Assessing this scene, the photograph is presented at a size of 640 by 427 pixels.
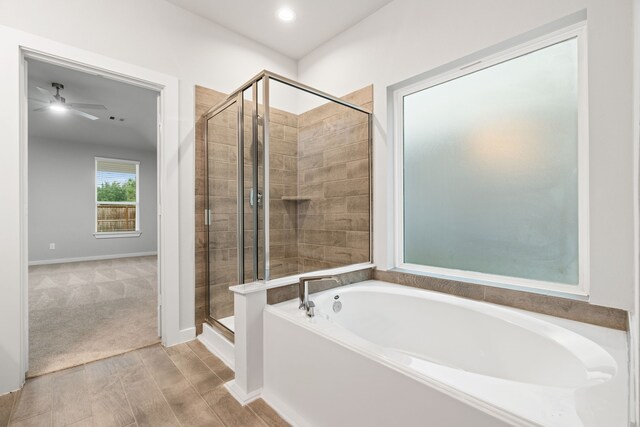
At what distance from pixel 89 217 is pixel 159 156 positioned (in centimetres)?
550

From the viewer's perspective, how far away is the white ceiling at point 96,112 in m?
3.57

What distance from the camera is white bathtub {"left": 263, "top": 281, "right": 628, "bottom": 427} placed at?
892mm

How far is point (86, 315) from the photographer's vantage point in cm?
302

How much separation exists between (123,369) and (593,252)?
116 inches

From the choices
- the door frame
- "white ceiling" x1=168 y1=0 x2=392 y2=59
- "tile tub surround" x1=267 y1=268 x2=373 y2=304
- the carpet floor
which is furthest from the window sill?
"tile tub surround" x1=267 y1=268 x2=373 y2=304

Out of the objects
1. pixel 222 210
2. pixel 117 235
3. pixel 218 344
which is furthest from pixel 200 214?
pixel 117 235

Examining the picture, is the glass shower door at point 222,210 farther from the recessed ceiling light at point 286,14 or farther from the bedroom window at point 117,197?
the bedroom window at point 117,197

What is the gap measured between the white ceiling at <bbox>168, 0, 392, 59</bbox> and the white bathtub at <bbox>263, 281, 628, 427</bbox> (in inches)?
91.7

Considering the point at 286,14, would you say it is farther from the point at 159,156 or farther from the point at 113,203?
the point at 113,203

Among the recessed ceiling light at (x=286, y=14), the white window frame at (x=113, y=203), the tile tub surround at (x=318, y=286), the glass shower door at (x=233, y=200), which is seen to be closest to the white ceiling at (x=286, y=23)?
the recessed ceiling light at (x=286, y=14)

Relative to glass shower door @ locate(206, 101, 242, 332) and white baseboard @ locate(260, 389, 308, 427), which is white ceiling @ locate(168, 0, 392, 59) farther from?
white baseboard @ locate(260, 389, 308, 427)

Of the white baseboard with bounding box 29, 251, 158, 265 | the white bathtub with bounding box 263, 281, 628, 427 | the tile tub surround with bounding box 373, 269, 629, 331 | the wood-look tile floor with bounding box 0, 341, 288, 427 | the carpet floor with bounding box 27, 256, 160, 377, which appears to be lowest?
the wood-look tile floor with bounding box 0, 341, 288, 427

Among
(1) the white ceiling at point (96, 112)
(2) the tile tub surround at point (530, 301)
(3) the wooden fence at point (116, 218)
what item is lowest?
(2) the tile tub surround at point (530, 301)

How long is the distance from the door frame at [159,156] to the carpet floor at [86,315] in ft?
0.79
